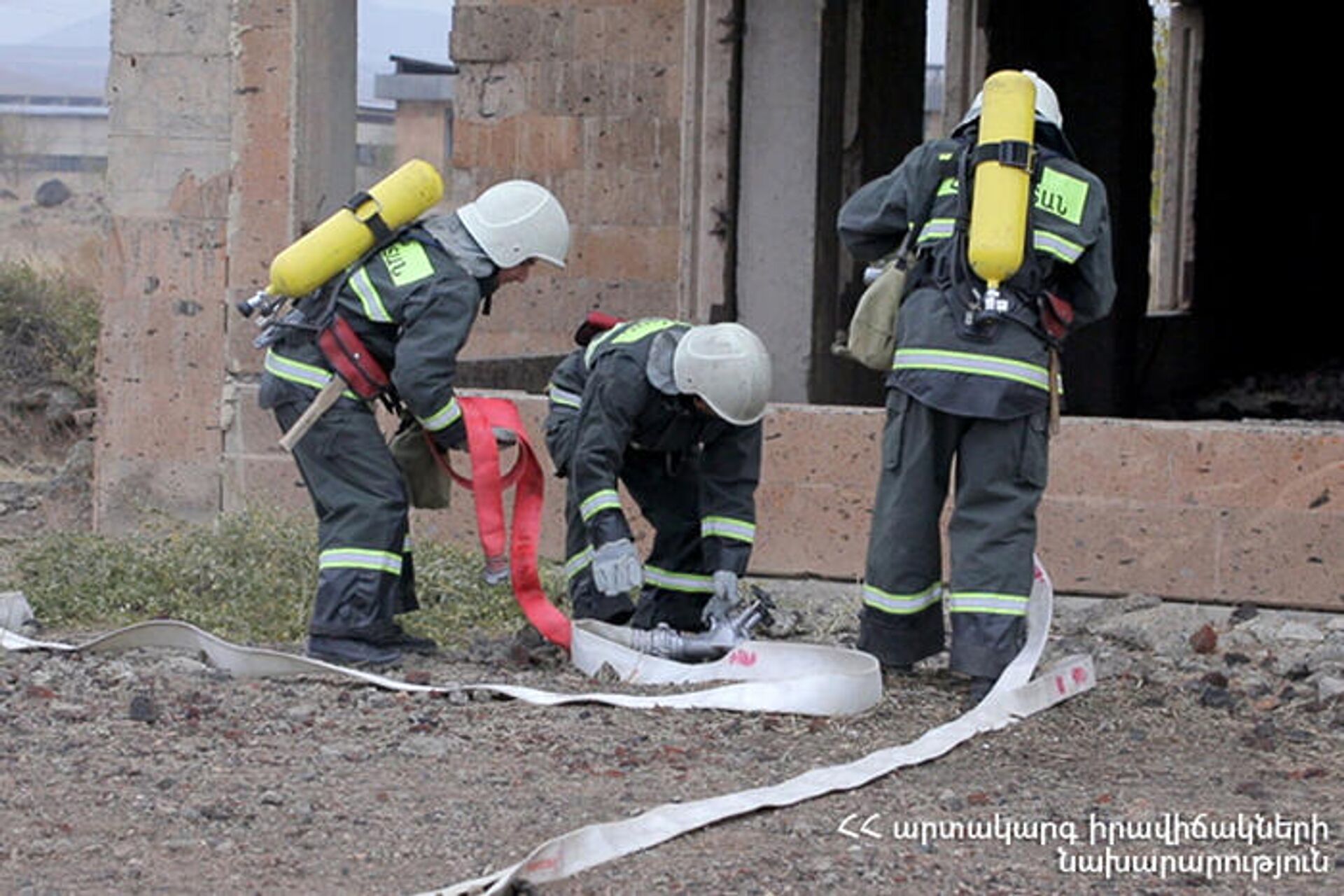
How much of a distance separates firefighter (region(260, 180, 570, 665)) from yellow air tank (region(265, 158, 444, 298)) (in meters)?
0.07

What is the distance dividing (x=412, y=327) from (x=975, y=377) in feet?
5.34

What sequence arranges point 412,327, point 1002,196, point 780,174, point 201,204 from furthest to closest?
1. point 780,174
2. point 201,204
3. point 412,327
4. point 1002,196

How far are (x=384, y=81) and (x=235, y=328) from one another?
4670 centimetres

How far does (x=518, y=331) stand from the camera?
11008mm

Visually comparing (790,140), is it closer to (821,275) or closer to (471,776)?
(821,275)

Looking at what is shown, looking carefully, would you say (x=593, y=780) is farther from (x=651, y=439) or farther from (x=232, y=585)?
(x=232, y=585)

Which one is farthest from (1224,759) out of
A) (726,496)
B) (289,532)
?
(289,532)

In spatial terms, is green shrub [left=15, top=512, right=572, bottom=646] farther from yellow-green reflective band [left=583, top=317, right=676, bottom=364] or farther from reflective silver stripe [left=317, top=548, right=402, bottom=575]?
yellow-green reflective band [left=583, top=317, right=676, bottom=364]

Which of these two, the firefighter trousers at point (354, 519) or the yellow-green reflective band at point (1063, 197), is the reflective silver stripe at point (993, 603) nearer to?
the yellow-green reflective band at point (1063, 197)

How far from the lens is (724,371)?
6.05 metres

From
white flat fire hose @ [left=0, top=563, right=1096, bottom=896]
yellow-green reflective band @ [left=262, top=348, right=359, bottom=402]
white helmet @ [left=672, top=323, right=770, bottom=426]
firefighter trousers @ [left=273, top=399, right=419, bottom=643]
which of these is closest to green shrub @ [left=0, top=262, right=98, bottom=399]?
white flat fire hose @ [left=0, top=563, right=1096, bottom=896]

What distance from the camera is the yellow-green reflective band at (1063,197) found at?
576cm

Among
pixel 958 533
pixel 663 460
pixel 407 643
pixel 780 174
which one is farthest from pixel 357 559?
pixel 780 174

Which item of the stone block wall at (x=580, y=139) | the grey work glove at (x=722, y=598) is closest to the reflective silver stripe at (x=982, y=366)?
the grey work glove at (x=722, y=598)
